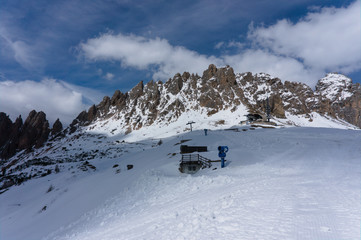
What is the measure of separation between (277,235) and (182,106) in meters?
115

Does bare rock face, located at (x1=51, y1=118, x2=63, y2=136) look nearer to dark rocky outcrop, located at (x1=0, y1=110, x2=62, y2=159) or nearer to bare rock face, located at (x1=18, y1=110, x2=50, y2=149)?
dark rocky outcrop, located at (x1=0, y1=110, x2=62, y2=159)

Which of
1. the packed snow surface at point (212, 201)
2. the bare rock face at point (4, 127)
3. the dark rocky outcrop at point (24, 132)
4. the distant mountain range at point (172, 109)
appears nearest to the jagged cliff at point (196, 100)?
the distant mountain range at point (172, 109)

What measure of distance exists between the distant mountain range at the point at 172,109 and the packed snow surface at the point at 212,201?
7225 centimetres

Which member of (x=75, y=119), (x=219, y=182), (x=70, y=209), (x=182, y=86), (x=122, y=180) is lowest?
(x=70, y=209)

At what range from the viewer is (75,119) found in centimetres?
14725

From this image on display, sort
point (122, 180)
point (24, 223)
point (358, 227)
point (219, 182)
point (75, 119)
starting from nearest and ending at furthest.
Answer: point (358, 227) → point (219, 182) → point (24, 223) → point (122, 180) → point (75, 119)

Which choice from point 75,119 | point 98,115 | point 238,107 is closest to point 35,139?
point 75,119

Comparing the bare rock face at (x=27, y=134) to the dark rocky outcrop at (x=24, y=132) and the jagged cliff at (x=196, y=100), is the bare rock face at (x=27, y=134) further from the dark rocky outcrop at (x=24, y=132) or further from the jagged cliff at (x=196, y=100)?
the jagged cliff at (x=196, y=100)

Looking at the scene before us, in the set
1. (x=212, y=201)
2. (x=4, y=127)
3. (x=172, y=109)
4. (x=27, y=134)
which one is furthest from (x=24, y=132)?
(x=212, y=201)

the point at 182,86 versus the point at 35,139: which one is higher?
the point at 182,86

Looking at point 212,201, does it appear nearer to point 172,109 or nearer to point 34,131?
point 172,109

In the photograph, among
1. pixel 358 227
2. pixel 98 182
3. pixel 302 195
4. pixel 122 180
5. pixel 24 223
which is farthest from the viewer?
pixel 98 182

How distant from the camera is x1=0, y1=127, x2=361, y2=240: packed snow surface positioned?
18.4 feet

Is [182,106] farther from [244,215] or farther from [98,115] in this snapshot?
[244,215]
